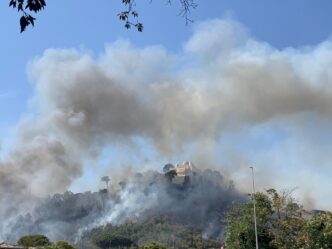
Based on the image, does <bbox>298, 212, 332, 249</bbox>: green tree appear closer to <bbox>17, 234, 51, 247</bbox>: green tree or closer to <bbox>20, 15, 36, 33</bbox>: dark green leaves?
<bbox>20, 15, 36, 33</bbox>: dark green leaves

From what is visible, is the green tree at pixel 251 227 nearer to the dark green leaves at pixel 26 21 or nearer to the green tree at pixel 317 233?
the green tree at pixel 317 233

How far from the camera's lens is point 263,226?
166 feet

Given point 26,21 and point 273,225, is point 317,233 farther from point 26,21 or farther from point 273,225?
point 26,21

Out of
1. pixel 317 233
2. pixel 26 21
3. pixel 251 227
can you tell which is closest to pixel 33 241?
pixel 251 227

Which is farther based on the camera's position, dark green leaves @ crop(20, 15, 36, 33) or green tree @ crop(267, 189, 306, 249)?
green tree @ crop(267, 189, 306, 249)

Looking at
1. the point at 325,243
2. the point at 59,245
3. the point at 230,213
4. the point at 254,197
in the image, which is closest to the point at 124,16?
the point at 325,243

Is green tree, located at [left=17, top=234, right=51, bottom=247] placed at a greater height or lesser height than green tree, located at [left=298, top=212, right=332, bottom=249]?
greater

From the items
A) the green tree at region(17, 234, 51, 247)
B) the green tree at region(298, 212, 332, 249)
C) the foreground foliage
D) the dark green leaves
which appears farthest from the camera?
the green tree at region(17, 234, 51, 247)

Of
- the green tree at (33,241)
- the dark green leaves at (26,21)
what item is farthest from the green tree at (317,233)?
the green tree at (33,241)

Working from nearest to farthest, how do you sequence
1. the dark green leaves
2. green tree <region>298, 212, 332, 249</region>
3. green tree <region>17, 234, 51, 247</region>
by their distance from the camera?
1. the dark green leaves
2. green tree <region>298, 212, 332, 249</region>
3. green tree <region>17, 234, 51, 247</region>

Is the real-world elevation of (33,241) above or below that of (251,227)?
above

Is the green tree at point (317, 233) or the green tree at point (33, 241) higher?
the green tree at point (33, 241)

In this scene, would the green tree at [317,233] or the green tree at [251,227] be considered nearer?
the green tree at [317,233]

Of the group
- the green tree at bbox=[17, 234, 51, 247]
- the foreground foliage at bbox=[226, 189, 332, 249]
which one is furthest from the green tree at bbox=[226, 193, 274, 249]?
the green tree at bbox=[17, 234, 51, 247]
